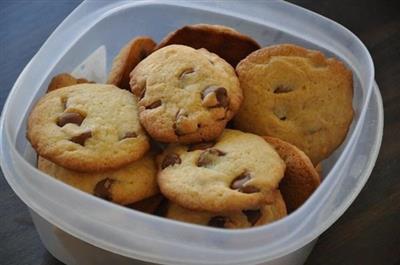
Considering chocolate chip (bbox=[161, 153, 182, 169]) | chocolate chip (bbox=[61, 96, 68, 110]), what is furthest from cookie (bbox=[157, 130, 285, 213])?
chocolate chip (bbox=[61, 96, 68, 110])

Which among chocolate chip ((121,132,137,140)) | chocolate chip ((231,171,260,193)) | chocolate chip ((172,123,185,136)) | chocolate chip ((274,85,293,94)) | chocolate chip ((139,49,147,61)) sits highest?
chocolate chip ((139,49,147,61))

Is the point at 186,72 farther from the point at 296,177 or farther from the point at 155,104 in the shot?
the point at 296,177

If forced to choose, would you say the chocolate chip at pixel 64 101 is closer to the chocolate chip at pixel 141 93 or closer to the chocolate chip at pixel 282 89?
the chocolate chip at pixel 141 93

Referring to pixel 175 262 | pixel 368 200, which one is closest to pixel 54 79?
pixel 175 262

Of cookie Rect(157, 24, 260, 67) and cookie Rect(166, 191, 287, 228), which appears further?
cookie Rect(157, 24, 260, 67)

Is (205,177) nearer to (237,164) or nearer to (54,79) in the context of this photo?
(237,164)

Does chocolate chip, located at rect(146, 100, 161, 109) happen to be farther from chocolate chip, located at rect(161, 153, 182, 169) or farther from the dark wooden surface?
the dark wooden surface
